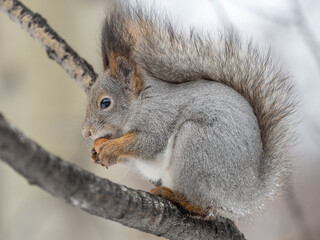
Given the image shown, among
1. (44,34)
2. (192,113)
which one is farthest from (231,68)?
(44,34)

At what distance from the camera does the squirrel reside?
4.44 feet

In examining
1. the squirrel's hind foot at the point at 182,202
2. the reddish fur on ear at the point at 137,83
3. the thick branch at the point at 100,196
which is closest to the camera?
the thick branch at the point at 100,196

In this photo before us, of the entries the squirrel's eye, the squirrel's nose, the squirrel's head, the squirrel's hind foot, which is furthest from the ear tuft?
the squirrel's hind foot

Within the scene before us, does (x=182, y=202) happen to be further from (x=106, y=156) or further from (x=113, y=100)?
(x=113, y=100)

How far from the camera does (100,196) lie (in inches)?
39.1

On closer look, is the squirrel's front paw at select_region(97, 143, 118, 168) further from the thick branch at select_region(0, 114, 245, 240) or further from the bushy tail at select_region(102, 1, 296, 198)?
the bushy tail at select_region(102, 1, 296, 198)

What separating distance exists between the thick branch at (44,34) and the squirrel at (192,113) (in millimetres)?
137

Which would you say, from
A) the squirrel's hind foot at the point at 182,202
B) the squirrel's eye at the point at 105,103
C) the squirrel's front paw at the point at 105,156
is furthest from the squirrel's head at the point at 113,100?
the squirrel's hind foot at the point at 182,202

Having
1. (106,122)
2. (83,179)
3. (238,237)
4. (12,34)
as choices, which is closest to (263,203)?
(238,237)

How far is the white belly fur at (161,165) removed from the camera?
4.67ft

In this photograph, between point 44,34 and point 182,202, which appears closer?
point 182,202

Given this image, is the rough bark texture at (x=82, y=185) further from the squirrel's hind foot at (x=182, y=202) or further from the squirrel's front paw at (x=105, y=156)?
the squirrel's front paw at (x=105, y=156)

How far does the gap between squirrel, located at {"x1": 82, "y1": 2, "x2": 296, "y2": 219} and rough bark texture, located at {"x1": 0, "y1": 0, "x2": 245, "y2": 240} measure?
0.07m

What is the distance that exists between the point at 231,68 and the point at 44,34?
715 mm
